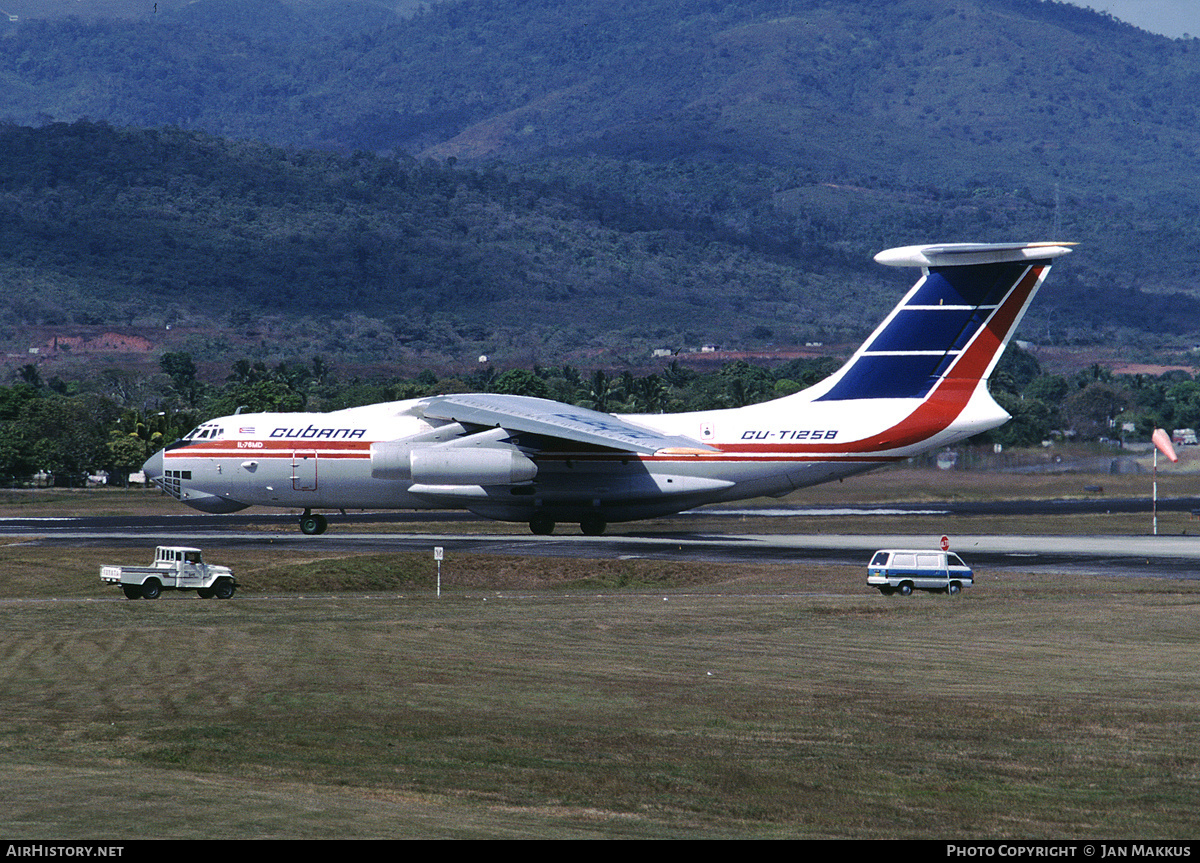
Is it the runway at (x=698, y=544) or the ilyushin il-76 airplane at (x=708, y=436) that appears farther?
the ilyushin il-76 airplane at (x=708, y=436)

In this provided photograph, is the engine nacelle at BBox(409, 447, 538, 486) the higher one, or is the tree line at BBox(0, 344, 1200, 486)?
the tree line at BBox(0, 344, 1200, 486)

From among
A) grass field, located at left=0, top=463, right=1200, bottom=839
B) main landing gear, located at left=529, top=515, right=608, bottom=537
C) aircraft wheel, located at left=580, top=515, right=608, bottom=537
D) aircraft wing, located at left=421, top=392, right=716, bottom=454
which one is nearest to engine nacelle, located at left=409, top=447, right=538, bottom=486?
aircraft wing, located at left=421, top=392, right=716, bottom=454

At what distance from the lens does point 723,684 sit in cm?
1927

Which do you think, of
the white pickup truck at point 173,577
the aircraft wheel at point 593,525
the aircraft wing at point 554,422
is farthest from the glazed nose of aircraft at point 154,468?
the white pickup truck at point 173,577

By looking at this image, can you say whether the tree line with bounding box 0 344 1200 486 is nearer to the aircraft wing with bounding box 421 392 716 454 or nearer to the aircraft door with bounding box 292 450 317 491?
the aircraft wing with bounding box 421 392 716 454

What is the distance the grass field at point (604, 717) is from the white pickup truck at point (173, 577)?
62cm

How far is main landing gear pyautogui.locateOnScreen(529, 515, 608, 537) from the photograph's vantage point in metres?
45.0

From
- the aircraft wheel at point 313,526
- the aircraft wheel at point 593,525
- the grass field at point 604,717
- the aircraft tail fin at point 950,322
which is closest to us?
the grass field at point 604,717

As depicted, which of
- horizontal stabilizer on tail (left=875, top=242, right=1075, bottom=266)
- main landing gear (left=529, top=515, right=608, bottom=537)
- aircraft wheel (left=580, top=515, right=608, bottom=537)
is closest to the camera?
horizontal stabilizer on tail (left=875, top=242, right=1075, bottom=266)

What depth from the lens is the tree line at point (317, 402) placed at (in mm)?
82562

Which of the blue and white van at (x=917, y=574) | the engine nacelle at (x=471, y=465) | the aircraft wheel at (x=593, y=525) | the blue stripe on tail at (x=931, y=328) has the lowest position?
the blue and white van at (x=917, y=574)

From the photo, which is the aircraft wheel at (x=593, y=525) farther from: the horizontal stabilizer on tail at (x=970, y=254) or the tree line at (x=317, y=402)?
the tree line at (x=317, y=402)

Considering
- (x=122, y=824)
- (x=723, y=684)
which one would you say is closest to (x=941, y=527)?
(x=723, y=684)

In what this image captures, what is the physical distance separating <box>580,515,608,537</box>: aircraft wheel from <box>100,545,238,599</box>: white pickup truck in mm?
16482
